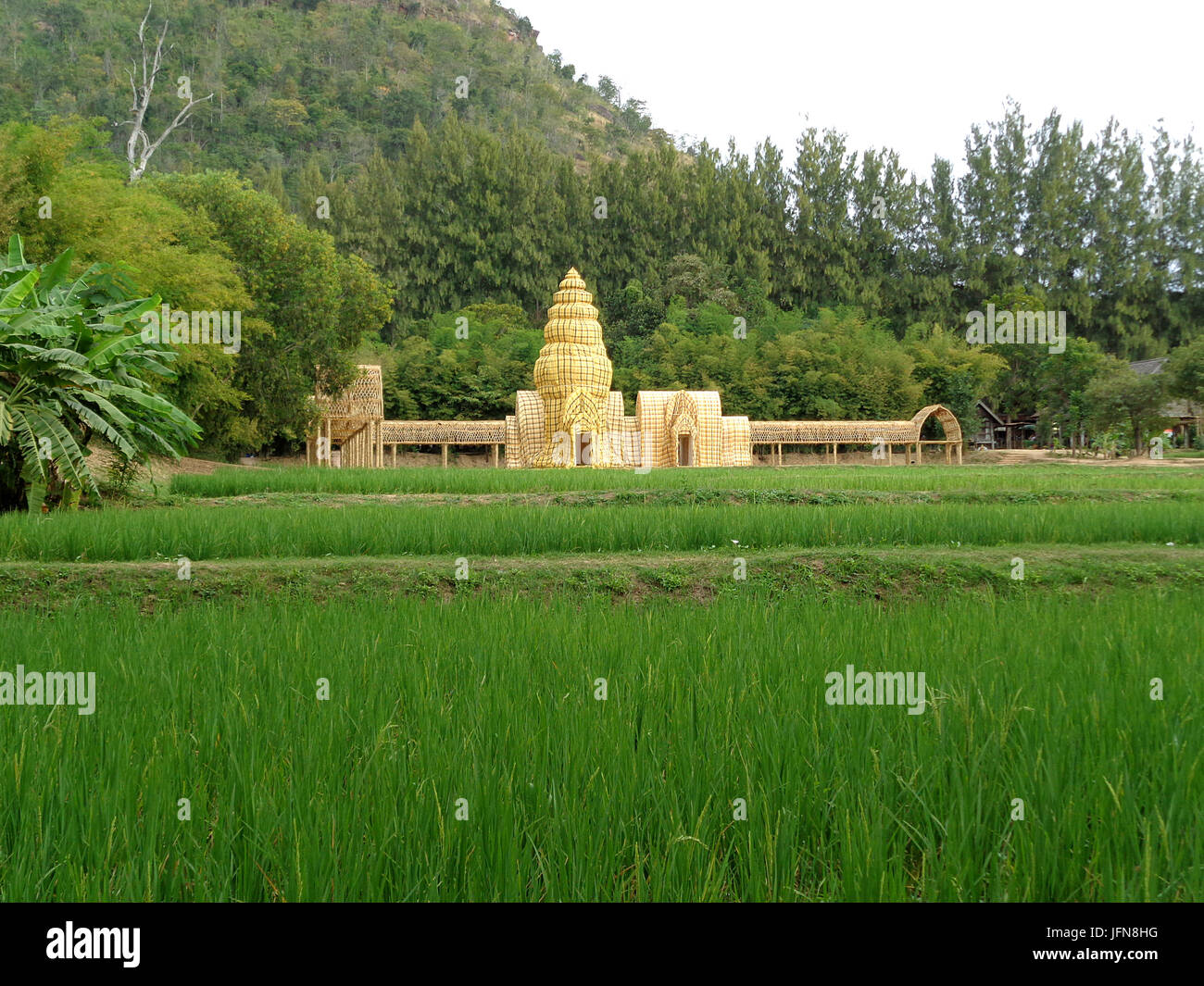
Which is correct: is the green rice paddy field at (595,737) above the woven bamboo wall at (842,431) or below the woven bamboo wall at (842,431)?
below

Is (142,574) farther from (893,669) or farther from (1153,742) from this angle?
(1153,742)

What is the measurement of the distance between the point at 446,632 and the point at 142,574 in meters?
3.33

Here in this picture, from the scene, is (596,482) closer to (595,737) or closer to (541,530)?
(541,530)

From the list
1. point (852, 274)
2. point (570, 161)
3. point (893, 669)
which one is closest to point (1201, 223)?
point (852, 274)

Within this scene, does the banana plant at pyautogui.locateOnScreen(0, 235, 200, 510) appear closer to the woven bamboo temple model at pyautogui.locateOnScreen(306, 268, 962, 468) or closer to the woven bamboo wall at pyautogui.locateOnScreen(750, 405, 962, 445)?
the woven bamboo temple model at pyautogui.locateOnScreen(306, 268, 962, 468)

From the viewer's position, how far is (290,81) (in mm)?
71625

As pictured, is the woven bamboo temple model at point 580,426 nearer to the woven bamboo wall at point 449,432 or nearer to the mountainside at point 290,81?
the woven bamboo wall at point 449,432

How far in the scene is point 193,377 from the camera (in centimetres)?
1603

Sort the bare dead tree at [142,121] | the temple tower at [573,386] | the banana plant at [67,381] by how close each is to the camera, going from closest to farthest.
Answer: the banana plant at [67,381], the temple tower at [573,386], the bare dead tree at [142,121]

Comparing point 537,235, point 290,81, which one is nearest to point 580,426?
point 537,235

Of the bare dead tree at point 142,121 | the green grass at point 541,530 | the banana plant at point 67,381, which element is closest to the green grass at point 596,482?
the banana plant at point 67,381

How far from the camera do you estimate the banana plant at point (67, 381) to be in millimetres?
8750

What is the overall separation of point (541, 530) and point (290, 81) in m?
76.9

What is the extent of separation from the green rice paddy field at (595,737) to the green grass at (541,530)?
2.85ft
